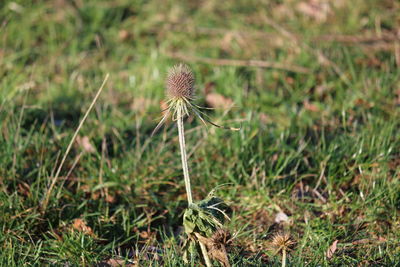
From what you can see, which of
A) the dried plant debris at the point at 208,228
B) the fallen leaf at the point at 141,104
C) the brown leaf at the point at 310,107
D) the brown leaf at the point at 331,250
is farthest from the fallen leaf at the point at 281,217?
the fallen leaf at the point at 141,104

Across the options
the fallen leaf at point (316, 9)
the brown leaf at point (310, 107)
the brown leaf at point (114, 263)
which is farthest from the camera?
the fallen leaf at point (316, 9)

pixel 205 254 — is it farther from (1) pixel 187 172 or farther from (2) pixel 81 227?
(2) pixel 81 227

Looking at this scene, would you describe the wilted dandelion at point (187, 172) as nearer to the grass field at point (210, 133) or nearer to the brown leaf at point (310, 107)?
the grass field at point (210, 133)

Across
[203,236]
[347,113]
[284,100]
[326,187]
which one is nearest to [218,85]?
[284,100]

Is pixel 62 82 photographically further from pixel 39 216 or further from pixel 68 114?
pixel 39 216

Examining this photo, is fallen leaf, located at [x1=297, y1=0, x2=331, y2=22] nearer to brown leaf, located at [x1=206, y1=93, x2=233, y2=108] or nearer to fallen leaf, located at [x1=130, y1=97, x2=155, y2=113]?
brown leaf, located at [x1=206, y1=93, x2=233, y2=108]
